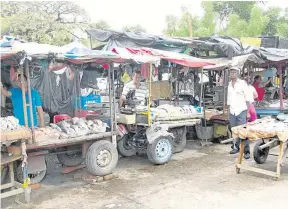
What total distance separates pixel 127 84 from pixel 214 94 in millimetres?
4081

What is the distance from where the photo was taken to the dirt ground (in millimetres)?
5078

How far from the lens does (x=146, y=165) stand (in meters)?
7.36

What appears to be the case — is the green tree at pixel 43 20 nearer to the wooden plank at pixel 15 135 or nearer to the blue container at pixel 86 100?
the blue container at pixel 86 100

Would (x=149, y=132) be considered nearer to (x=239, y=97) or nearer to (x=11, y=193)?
(x=239, y=97)

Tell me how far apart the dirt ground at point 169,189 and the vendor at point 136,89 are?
1487 millimetres

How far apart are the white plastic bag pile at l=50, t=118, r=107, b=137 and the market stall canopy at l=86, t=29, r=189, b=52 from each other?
14.4 ft

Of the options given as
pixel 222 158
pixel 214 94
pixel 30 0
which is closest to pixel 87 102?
pixel 222 158

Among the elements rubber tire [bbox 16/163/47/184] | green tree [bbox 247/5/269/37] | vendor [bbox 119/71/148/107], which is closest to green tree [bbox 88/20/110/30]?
green tree [bbox 247/5/269/37]

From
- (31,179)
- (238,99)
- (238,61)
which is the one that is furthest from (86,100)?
(238,61)

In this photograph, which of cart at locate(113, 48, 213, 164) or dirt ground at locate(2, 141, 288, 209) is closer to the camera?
dirt ground at locate(2, 141, 288, 209)

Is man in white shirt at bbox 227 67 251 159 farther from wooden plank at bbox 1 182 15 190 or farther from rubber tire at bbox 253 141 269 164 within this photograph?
wooden plank at bbox 1 182 15 190

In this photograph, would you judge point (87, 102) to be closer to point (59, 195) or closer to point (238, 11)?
point (59, 195)

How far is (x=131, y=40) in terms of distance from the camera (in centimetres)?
1035

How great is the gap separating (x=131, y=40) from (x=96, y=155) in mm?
5104
